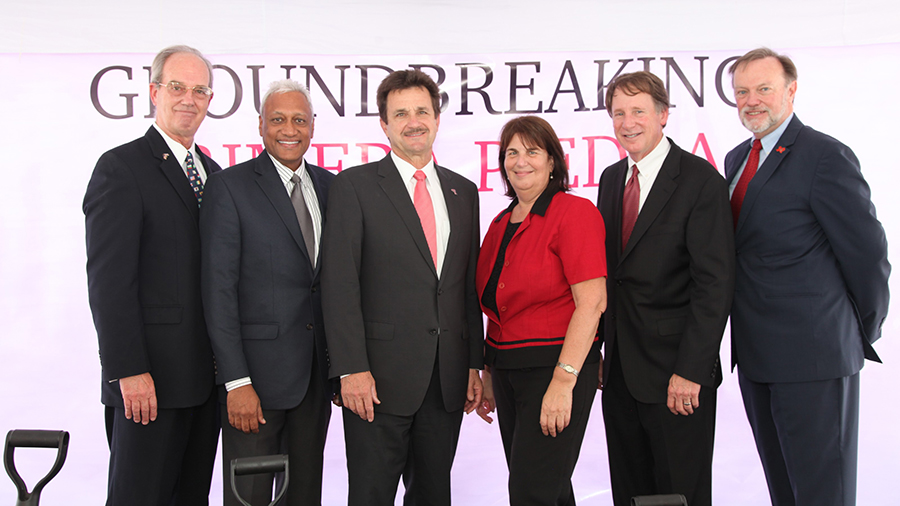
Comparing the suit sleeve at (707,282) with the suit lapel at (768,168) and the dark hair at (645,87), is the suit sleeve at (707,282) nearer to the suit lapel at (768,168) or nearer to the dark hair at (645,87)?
the suit lapel at (768,168)

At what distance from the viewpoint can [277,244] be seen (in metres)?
1.98

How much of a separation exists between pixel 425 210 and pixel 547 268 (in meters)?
0.46

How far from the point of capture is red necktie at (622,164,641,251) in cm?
207

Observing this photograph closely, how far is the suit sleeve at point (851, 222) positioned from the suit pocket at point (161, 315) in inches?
86.3

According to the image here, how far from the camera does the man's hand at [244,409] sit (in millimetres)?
1910

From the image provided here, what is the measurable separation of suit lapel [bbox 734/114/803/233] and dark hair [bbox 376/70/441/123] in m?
1.16

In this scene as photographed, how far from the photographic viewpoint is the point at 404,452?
6.40ft

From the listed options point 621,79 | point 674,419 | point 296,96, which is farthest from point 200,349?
point 621,79

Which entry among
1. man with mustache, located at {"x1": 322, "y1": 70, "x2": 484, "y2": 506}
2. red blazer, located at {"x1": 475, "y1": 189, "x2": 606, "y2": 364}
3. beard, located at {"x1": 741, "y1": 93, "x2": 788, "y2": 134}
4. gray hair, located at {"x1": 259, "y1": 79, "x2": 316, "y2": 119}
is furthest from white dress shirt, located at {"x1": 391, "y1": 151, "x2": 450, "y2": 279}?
beard, located at {"x1": 741, "y1": 93, "x2": 788, "y2": 134}

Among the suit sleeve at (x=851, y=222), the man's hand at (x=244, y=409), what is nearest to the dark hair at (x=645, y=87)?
the suit sleeve at (x=851, y=222)

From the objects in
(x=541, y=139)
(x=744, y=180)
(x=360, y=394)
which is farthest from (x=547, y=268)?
(x=744, y=180)

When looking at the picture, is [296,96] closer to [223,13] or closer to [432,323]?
[432,323]

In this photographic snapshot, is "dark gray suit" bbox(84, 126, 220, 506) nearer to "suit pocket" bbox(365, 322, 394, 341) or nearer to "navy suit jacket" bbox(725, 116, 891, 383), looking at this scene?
"suit pocket" bbox(365, 322, 394, 341)

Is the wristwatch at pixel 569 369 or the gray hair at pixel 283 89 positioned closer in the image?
the wristwatch at pixel 569 369
